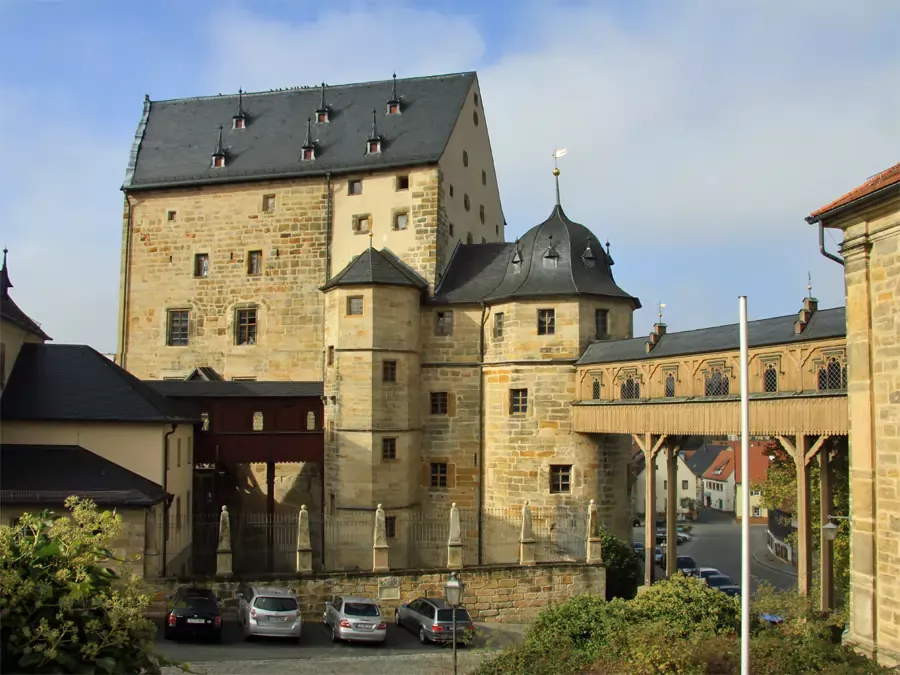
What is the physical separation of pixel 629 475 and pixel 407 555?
7112 mm

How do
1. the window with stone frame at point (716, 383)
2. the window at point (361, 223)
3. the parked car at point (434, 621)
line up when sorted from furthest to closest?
the window at point (361, 223) < the window with stone frame at point (716, 383) < the parked car at point (434, 621)

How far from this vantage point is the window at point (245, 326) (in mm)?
31828

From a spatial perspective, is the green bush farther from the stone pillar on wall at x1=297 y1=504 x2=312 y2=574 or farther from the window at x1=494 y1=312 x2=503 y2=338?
the window at x1=494 y1=312 x2=503 y2=338

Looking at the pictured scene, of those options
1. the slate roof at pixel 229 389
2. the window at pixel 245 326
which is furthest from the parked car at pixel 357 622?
the window at pixel 245 326

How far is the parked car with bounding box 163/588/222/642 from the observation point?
1775 cm

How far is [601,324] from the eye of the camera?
2694 cm

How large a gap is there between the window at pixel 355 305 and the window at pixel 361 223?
393 centimetres

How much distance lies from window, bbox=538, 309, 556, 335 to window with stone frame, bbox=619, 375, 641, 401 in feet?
11.5

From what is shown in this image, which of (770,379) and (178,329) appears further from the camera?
(178,329)

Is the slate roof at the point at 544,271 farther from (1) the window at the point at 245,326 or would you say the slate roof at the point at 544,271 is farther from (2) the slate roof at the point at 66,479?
(2) the slate roof at the point at 66,479

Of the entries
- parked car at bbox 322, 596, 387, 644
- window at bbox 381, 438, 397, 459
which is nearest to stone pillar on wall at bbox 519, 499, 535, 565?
parked car at bbox 322, 596, 387, 644

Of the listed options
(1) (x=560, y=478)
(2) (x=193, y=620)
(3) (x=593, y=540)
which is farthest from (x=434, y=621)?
(1) (x=560, y=478)

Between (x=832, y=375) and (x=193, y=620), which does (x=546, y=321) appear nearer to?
(x=832, y=375)

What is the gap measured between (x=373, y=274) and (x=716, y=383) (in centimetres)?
1133
